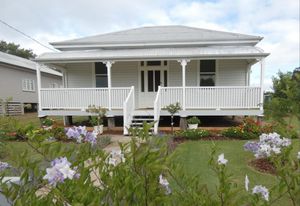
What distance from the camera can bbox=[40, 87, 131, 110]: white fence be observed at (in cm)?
1213

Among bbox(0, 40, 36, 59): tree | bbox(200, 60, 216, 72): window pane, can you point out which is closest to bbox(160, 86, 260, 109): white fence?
bbox(200, 60, 216, 72): window pane

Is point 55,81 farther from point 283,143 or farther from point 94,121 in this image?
point 283,143

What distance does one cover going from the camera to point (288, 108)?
2375 millimetres

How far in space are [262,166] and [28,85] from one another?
24013 millimetres

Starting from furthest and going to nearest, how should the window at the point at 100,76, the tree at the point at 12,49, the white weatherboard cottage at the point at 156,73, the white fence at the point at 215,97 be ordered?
the tree at the point at 12,49 < the window at the point at 100,76 < the white weatherboard cottage at the point at 156,73 < the white fence at the point at 215,97

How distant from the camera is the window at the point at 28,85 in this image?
24.3 metres

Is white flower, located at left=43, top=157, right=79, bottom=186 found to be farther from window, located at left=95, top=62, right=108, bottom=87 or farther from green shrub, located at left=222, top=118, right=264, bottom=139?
window, located at left=95, top=62, right=108, bottom=87

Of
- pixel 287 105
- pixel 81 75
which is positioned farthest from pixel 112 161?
pixel 81 75

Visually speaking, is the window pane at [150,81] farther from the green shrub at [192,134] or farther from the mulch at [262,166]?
the mulch at [262,166]

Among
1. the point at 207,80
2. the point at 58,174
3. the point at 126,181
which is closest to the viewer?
the point at 58,174

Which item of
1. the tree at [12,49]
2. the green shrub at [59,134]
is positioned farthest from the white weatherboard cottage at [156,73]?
the tree at [12,49]

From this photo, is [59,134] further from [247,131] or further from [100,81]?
[247,131]

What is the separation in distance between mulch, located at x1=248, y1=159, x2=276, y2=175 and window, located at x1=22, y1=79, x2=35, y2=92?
22.6 m

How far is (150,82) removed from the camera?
14.2 meters
